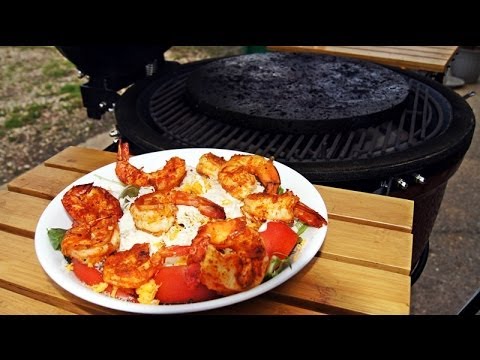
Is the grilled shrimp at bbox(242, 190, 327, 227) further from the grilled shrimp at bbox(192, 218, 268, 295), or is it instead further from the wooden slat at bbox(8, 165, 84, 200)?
the wooden slat at bbox(8, 165, 84, 200)

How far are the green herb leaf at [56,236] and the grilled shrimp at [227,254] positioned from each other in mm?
304

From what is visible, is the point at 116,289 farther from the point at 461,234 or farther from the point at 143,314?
the point at 461,234

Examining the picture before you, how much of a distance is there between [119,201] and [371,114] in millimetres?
1284

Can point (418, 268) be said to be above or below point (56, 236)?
below

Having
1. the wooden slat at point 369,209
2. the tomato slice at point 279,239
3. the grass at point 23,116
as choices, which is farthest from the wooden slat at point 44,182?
the grass at point 23,116

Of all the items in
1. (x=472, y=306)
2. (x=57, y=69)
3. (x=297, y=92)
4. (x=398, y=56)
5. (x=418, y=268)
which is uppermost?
(x=297, y=92)

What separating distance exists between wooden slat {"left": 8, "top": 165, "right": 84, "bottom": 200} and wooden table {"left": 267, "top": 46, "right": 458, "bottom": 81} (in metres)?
2.59

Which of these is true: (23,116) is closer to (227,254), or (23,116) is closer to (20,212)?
(20,212)

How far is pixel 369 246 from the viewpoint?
1438 millimetres

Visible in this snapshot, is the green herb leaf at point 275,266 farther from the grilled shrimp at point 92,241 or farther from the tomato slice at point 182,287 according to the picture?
the grilled shrimp at point 92,241

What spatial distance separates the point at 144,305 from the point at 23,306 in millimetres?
382

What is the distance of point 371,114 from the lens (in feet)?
7.09

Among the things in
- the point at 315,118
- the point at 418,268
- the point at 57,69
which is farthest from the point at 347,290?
the point at 57,69

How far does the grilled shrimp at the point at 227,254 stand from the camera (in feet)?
3.61
